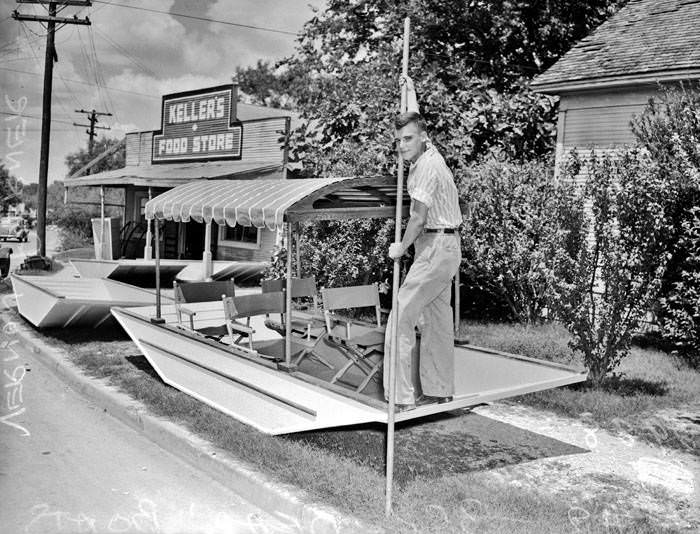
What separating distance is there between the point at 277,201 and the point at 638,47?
32.4 feet

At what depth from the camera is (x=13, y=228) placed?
3192cm


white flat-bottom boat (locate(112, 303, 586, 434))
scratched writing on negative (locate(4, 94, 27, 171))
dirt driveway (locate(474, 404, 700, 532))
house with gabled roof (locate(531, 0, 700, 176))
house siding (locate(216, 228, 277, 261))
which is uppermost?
house with gabled roof (locate(531, 0, 700, 176))

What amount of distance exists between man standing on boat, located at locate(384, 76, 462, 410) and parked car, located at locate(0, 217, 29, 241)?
1133 inches

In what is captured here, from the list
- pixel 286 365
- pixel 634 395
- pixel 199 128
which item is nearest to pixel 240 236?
pixel 199 128

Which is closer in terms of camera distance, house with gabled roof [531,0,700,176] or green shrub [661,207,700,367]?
green shrub [661,207,700,367]

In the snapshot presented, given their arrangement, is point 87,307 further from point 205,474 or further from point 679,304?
point 679,304

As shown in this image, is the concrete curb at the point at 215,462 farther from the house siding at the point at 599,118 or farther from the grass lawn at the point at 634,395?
the house siding at the point at 599,118

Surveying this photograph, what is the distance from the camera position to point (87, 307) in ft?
31.7

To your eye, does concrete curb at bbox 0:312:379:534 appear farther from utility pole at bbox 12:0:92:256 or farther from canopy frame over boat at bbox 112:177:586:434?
utility pole at bbox 12:0:92:256

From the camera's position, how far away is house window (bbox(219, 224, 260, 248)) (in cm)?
2027

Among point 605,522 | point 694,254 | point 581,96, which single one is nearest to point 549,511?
point 605,522

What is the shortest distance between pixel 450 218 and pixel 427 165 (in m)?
0.45

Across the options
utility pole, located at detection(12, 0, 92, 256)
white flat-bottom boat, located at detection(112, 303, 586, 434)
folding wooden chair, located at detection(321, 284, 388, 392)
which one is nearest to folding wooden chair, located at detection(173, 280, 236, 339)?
white flat-bottom boat, located at detection(112, 303, 586, 434)

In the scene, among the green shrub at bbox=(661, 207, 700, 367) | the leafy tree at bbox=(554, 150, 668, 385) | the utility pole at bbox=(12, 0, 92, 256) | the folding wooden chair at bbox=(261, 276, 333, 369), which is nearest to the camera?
the leafy tree at bbox=(554, 150, 668, 385)
